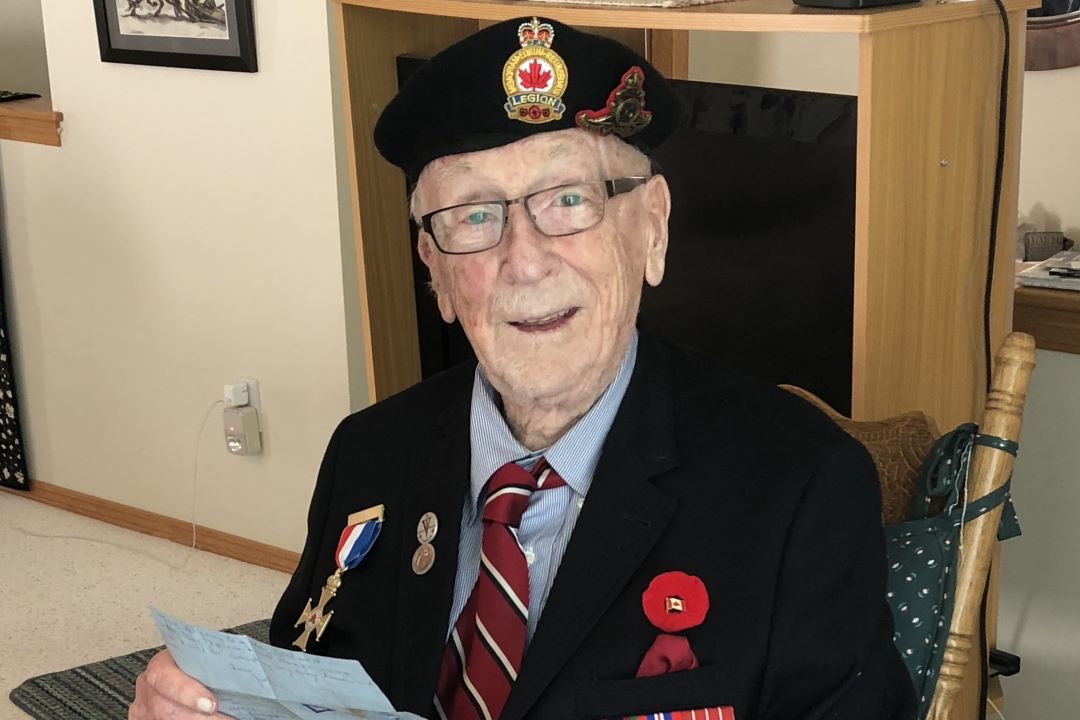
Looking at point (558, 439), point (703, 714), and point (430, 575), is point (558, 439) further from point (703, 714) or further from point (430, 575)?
point (703, 714)

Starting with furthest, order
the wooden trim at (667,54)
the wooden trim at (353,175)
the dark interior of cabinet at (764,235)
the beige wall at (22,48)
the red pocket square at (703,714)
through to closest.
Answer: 1. the beige wall at (22,48)
2. the wooden trim at (667,54)
3. the wooden trim at (353,175)
4. the dark interior of cabinet at (764,235)
5. the red pocket square at (703,714)

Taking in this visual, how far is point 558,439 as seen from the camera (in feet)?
5.00

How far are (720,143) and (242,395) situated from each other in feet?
5.64

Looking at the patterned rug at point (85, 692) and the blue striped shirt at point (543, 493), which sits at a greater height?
the blue striped shirt at point (543, 493)

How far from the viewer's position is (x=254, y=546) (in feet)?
12.0

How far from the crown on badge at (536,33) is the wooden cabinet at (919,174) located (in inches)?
18.9

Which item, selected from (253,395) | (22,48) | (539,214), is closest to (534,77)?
(539,214)

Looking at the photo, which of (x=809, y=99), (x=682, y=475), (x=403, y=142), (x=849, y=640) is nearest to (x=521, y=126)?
(x=403, y=142)

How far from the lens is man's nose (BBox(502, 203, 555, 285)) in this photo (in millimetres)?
1433

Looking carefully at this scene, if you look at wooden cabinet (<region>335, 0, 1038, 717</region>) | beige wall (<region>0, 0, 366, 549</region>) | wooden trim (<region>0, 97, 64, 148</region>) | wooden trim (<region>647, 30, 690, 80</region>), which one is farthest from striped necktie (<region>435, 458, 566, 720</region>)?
wooden trim (<region>0, 97, 64, 148</region>)

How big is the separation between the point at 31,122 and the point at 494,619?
108 inches

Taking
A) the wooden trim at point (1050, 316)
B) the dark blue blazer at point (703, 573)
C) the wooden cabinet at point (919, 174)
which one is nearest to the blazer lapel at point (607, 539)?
the dark blue blazer at point (703, 573)

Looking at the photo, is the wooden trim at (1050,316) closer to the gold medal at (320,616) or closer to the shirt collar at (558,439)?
the shirt collar at (558,439)

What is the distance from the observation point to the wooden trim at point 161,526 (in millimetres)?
3654
